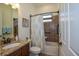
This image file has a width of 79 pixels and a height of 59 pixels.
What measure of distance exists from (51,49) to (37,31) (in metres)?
0.30

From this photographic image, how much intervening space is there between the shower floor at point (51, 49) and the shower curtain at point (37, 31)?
0.07 meters

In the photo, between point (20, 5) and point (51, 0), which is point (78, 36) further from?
point (20, 5)

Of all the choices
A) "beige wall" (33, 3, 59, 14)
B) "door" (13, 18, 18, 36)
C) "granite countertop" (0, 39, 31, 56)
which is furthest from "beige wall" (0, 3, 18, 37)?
"beige wall" (33, 3, 59, 14)

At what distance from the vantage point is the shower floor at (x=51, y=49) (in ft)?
5.37

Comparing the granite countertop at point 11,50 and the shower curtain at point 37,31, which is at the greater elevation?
the shower curtain at point 37,31

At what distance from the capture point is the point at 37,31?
1.78 m

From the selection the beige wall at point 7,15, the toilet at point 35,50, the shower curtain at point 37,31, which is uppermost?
Answer: the beige wall at point 7,15

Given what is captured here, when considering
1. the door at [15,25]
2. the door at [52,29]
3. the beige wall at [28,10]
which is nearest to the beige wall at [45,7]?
the beige wall at [28,10]

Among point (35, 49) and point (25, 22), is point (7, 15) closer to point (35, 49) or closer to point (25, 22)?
point (25, 22)

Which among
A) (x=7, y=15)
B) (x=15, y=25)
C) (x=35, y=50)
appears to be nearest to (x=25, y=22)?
(x=15, y=25)

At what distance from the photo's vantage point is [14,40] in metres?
1.74

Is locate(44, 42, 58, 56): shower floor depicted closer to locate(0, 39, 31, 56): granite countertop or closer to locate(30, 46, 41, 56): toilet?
locate(30, 46, 41, 56): toilet

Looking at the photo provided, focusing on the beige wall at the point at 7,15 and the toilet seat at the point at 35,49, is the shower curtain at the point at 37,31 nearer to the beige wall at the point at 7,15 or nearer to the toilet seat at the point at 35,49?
the toilet seat at the point at 35,49

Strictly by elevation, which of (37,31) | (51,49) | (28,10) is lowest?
(51,49)
